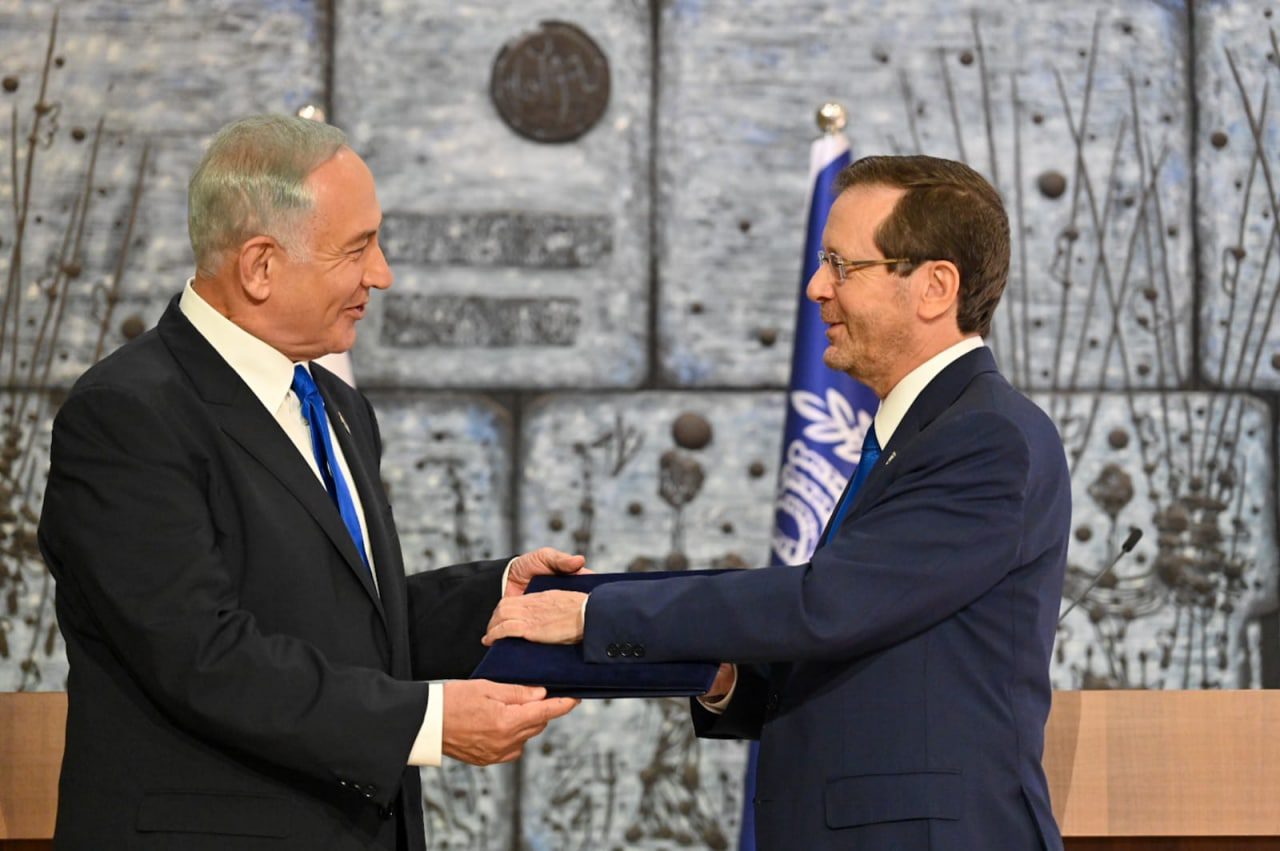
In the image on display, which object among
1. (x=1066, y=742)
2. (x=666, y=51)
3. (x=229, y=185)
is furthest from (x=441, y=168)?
(x=1066, y=742)

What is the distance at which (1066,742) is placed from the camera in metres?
2.54

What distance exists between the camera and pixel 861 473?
224cm

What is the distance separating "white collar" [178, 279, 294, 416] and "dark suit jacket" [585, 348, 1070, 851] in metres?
0.55

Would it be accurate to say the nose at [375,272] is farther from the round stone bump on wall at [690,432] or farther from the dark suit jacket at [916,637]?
the round stone bump on wall at [690,432]

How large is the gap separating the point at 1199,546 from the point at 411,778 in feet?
9.31

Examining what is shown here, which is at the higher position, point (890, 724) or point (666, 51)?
point (666, 51)

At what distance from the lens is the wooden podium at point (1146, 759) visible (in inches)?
98.3

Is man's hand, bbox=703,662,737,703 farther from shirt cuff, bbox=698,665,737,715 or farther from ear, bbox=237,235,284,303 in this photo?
ear, bbox=237,235,284,303

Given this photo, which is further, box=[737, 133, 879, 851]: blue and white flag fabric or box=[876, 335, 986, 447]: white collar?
box=[737, 133, 879, 851]: blue and white flag fabric

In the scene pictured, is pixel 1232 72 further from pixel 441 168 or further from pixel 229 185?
pixel 229 185

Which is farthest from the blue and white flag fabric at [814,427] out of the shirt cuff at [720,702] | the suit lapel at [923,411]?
the suit lapel at [923,411]

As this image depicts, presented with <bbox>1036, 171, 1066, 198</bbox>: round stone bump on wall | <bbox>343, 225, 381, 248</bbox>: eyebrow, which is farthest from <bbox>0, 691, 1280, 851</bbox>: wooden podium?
<bbox>1036, 171, 1066, 198</bbox>: round stone bump on wall

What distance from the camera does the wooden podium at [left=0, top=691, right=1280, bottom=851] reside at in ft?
8.19

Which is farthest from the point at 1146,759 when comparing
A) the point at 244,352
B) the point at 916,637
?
the point at 244,352
